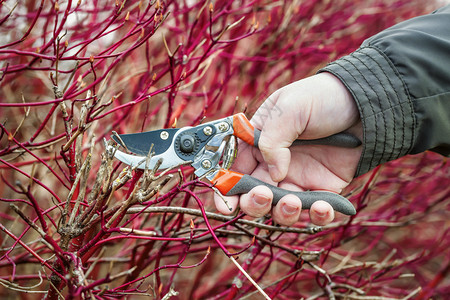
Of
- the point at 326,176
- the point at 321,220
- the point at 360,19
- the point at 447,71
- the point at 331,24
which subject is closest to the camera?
the point at 321,220

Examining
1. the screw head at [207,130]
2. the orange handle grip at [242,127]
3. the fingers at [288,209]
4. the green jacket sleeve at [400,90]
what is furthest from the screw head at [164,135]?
the green jacket sleeve at [400,90]

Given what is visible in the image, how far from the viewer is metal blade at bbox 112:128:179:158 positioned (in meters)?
1.68

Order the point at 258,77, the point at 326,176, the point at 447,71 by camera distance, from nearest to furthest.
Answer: the point at 447,71 → the point at 326,176 → the point at 258,77

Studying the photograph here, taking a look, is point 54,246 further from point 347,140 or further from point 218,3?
point 218,3

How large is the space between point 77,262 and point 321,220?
99 centimetres

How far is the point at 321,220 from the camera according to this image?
1.75 meters

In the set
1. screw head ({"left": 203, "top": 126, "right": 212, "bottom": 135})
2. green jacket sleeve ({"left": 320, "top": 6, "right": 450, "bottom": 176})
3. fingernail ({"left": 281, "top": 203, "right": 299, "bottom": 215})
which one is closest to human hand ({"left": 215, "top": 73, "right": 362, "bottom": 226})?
fingernail ({"left": 281, "top": 203, "right": 299, "bottom": 215})

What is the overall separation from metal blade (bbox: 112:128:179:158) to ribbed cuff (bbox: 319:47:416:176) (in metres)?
0.80

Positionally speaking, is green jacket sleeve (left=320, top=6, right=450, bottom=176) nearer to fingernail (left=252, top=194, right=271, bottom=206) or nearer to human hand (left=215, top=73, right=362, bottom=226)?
human hand (left=215, top=73, right=362, bottom=226)

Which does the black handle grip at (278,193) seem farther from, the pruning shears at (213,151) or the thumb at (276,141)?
the thumb at (276,141)

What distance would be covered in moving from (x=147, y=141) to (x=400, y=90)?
1125 millimetres

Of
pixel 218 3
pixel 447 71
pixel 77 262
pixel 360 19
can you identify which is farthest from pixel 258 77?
pixel 77 262

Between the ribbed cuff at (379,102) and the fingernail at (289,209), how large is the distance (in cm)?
42

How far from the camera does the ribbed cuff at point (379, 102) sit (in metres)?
1.82
